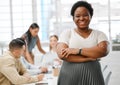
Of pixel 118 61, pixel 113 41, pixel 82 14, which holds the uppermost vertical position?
pixel 82 14

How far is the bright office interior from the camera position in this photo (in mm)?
5688

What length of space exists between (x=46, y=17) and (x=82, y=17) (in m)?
4.51

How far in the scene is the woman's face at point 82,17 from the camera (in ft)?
4.90

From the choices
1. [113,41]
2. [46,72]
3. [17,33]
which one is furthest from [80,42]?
[17,33]

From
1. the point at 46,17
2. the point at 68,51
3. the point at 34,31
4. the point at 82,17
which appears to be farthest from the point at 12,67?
the point at 46,17

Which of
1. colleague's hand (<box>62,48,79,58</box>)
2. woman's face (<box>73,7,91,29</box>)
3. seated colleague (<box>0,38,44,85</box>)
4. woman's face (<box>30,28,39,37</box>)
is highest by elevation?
woman's face (<box>73,7,91,29</box>)

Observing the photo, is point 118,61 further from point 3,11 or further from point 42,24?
point 3,11

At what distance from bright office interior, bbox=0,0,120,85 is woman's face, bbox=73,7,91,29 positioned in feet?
13.7

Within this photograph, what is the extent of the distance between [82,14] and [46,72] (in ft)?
6.53

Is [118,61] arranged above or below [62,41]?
below

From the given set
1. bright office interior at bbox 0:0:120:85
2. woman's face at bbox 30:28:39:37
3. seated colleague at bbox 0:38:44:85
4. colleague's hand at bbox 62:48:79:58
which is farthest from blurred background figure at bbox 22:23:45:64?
colleague's hand at bbox 62:48:79:58

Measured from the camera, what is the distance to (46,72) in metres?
3.36

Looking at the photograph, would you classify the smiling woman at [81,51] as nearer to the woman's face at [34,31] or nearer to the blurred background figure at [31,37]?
the blurred background figure at [31,37]

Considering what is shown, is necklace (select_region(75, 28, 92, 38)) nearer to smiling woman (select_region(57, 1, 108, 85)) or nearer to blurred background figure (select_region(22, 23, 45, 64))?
smiling woman (select_region(57, 1, 108, 85))
